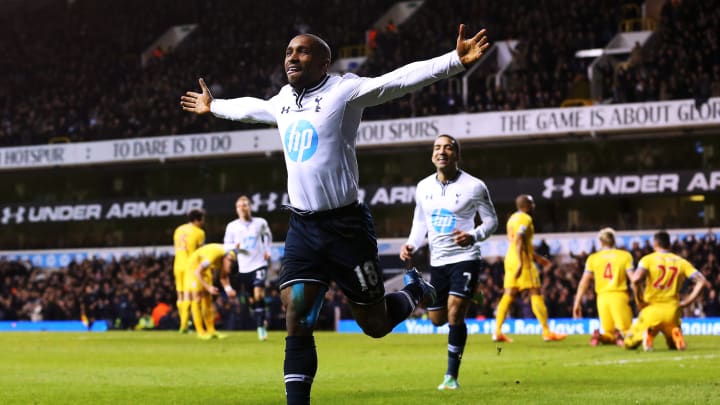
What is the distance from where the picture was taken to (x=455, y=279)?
445 inches

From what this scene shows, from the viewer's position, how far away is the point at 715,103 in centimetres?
3469

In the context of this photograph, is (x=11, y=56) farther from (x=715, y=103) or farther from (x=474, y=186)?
(x=474, y=186)

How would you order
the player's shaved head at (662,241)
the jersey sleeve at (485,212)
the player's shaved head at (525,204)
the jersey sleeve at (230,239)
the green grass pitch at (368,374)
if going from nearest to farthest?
1. the green grass pitch at (368,374)
2. the jersey sleeve at (485,212)
3. the player's shaved head at (662,241)
4. the player's shaved head at (525,204)
5. the jersey sleeve at (230,239)

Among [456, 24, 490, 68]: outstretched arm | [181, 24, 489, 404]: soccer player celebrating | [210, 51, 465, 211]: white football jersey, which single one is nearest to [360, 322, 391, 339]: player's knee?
[181, 24, 489, 404]: soccer player celebrating

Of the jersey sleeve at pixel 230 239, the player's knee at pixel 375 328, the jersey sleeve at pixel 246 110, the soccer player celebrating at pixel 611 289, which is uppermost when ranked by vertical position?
the jersey sleeve at pixel 246 110

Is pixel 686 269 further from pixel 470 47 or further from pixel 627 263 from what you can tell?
pixel 470 47

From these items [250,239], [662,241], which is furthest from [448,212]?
[250,239]

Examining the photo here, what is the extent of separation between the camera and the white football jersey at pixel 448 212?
11359mm

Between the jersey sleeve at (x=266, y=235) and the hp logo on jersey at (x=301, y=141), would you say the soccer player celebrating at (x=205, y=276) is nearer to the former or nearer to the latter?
the jersey sleeve at (x=266, y=235)

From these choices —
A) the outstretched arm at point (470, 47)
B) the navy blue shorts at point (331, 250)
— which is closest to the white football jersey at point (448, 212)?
the navy blue shorts at point (331, 250)

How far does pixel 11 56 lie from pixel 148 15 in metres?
6.67

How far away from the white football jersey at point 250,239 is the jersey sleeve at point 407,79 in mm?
13205

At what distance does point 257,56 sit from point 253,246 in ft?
89.0

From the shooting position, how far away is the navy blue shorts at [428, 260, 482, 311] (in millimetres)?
11195
